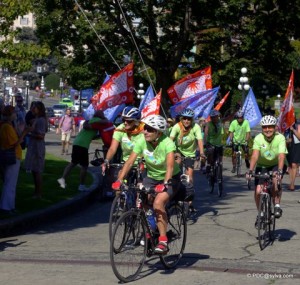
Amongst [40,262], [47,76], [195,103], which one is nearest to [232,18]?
[195,103]

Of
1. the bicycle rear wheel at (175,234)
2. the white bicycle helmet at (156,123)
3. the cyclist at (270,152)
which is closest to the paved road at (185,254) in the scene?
the bicycle rear wheel at (175,234)

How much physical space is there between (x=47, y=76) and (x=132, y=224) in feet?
393

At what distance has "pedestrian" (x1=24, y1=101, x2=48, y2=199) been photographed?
1644 centimetres

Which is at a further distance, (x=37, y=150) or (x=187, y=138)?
(x=37, y=150)

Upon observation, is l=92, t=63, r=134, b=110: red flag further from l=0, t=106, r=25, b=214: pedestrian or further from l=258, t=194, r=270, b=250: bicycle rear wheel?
l=258, t=194, r=270, b=250: bicycle rear wheel

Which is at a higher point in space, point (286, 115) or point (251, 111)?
point (251, 111)

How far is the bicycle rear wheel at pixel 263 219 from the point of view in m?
12.2

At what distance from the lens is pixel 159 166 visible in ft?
34.2

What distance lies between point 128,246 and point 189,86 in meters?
13.8

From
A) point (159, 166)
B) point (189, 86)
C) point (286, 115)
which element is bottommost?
point (159, 166)

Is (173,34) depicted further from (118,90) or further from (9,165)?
(9,165)

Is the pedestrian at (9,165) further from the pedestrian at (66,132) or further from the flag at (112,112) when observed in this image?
the pedestrian at (66,132)

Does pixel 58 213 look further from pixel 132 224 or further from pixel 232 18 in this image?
pixel 232 18

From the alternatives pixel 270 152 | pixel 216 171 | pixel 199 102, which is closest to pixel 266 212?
pixel 270 152
